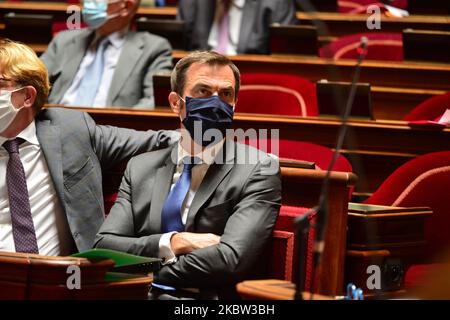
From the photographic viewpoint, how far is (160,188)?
1.69 metres

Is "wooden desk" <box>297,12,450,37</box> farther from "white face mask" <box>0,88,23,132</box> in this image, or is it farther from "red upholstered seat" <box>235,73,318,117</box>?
"white face mask" <box>0,88,23,132</box>

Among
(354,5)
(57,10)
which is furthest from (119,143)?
(354,5)

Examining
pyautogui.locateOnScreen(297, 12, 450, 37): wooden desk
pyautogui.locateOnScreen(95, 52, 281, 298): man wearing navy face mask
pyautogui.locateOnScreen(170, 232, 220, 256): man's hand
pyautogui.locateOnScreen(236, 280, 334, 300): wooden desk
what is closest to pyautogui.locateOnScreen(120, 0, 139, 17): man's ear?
pyautogui.locateOnScreen(297, 12, 450, 37): wooden desk

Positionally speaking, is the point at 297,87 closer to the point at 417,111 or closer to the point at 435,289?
the point at 417,111

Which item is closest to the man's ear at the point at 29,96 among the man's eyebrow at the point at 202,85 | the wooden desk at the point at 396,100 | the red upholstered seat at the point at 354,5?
the man's eyebrow at the point at 202,85

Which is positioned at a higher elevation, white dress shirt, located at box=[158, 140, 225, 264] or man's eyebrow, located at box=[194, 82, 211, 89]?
man's eyebrow, located at box=[194, 82, 211, 89]

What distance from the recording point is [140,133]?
1.88 m

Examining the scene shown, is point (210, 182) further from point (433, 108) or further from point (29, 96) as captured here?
point (433, 108)

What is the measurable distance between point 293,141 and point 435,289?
4.01 feet

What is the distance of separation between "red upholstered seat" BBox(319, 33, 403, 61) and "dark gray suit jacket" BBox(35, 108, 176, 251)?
3.89 feet

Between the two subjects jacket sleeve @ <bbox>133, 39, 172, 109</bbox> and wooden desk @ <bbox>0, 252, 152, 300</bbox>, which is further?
jacket sleeve @ <bbox>133, 39, 172, 109</bbox>

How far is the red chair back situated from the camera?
72.0 inches

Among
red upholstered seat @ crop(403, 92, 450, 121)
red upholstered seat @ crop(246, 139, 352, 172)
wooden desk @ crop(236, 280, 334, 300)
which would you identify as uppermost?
red upholstered seat @ crop(403, 92, 450, 121)

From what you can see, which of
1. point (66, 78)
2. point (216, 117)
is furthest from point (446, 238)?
point (66, 78)
